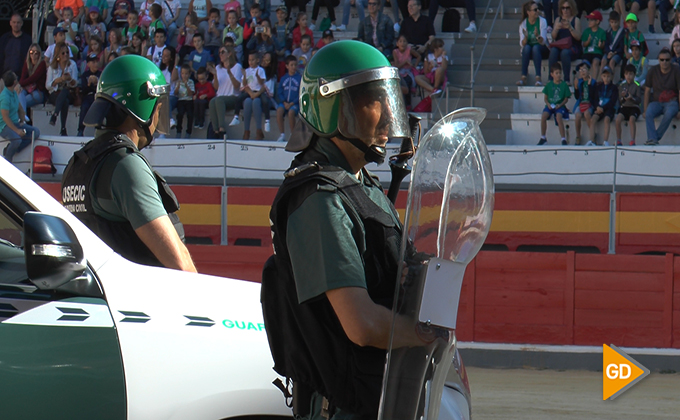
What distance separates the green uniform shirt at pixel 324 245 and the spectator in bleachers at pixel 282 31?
13.5m

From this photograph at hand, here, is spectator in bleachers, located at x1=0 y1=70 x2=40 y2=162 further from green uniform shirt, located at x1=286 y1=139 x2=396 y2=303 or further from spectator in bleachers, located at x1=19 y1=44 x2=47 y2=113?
green uniform shirt, located at x1=286 y1=139 x2=396 y2=303

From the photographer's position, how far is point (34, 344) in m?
2.43

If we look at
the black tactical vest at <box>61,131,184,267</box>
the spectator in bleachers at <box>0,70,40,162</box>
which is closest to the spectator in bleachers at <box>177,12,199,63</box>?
the spectator in bleachers at <box>0,70,40,162</box>

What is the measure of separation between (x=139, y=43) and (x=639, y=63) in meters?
8.49

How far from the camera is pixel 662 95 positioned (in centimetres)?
1301

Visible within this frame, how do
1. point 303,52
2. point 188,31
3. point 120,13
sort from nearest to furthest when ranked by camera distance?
point 303,52 < point 188,31 < point 120,13

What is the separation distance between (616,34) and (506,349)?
289 inches

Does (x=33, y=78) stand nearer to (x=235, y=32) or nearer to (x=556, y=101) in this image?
(x=235, y=32)

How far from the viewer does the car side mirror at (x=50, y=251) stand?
222 cm

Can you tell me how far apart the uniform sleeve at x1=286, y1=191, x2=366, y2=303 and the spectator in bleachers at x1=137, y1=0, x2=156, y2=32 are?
15.1 metres

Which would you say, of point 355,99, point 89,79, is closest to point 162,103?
point 355,99

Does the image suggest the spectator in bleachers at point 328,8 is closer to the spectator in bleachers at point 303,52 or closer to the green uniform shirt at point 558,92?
the spectator in bleachers at point 303,52

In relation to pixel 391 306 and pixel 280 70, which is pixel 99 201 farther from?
pixel 280 70

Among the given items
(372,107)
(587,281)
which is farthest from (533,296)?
(372,107)
